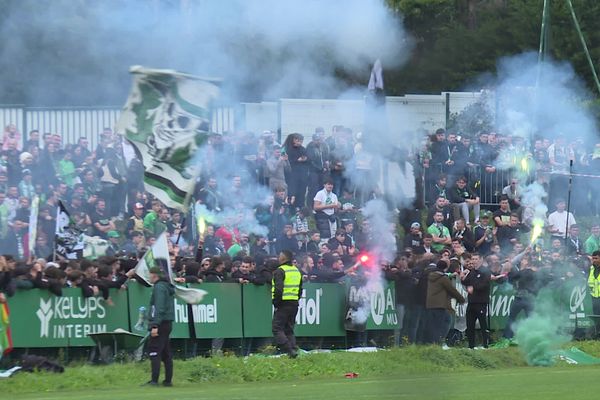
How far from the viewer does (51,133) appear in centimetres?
2395

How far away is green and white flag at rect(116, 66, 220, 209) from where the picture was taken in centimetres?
1388

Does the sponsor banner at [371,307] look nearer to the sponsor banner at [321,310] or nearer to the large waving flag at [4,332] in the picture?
the sponsor banner at [321,310]

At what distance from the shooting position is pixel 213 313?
71.2 feet

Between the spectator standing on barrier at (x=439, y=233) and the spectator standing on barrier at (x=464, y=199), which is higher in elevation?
the spectator standing on barrier at (x=464, y=199)

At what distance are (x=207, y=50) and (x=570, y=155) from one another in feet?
35.9

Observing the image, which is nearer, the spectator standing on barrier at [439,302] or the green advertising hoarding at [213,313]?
the green advertising hoarding at [213,313]

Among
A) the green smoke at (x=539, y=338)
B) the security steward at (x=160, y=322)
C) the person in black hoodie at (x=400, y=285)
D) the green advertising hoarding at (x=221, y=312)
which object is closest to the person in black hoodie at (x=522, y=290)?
the green advertising hoarding at (x=221, y=312)

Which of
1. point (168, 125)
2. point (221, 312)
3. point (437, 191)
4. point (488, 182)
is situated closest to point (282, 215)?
point (221, 312)

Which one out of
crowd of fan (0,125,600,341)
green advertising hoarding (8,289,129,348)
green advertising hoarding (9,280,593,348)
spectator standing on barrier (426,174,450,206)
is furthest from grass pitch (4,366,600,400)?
spectator standing on barrier (426,174,450,206)

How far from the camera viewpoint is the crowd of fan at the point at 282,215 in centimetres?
2194

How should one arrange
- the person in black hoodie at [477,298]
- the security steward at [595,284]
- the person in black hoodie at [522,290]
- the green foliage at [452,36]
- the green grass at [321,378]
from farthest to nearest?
the security steward at [595,284] < the person in black hoodie at [522,290] < the person in black hoodie at [477,298] < the green grass at [321,378] < the green foliage at [452,36]

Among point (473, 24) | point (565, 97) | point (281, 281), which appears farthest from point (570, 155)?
point (473, 24)

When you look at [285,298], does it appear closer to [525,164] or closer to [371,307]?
[371,307]

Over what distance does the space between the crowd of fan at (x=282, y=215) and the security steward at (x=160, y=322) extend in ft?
5.56
